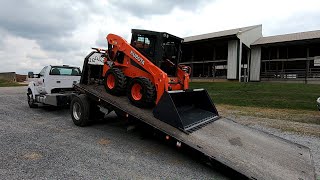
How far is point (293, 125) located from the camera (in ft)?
26.5

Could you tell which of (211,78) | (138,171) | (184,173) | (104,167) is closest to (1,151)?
(104,167)

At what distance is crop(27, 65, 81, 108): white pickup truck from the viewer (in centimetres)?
906

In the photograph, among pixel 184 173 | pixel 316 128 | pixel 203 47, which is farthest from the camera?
pixel 203 47

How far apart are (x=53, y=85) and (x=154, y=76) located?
5400 mm

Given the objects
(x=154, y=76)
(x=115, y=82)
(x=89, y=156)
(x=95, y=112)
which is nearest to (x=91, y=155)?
(x=89, y=156)

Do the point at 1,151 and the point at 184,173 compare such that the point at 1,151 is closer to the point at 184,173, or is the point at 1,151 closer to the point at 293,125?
the point at 184,173

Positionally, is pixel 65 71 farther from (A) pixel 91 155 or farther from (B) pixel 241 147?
(B) pixel 241 147

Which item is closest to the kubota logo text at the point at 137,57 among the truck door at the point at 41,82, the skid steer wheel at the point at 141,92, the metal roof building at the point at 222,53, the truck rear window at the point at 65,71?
the skid steer wheel at the point at 141,92

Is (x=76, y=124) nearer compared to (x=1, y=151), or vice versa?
(x=1, y=151)

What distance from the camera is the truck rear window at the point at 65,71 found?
9.69 metres

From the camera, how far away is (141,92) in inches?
236

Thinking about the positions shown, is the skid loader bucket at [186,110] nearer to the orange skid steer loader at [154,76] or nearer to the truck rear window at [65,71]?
the orange skid steer loader at [154,76]

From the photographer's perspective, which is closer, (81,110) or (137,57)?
(137,57)

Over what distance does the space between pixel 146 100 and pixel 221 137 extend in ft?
6.26
